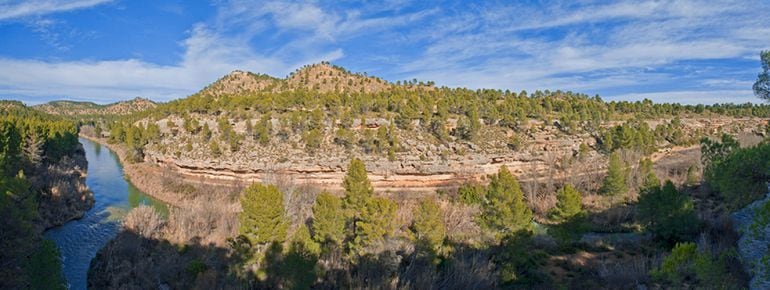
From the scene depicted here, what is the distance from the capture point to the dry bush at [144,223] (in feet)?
92.2

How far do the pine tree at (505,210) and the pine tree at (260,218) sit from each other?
12.7 metres

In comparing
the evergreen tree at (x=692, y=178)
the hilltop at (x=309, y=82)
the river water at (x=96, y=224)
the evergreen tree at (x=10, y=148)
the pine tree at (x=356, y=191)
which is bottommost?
the river water at (x=96, y=224)

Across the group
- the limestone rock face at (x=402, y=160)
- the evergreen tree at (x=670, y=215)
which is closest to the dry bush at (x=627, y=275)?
the evergreen tree at (x=670, y=215)

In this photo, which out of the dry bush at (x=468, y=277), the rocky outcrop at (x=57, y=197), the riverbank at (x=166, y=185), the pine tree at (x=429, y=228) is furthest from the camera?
the riverbank at (x=166, y=185)

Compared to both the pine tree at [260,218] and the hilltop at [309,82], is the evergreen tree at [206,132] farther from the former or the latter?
the pine tree at [260,218]

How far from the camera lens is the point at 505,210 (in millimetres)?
24609

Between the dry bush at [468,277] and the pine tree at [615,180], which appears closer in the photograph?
the dry bush at [468,277]

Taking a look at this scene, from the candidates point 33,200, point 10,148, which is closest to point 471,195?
point 33,200

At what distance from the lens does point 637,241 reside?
1169 inches

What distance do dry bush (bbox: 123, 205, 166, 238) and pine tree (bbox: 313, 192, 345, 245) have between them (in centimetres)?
1240

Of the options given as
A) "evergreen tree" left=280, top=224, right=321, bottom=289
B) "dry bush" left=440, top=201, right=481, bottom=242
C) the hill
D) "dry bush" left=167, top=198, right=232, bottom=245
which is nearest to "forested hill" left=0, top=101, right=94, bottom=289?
"dry bush" left=167, top=198, right=232, bottom=245

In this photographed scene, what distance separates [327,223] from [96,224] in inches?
953

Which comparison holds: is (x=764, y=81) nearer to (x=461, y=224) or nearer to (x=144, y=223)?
(x=461, y=224)

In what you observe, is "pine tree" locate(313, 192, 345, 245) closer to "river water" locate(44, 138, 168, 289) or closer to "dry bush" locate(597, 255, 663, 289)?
"river water" locate(44, 138, 168, 289)
